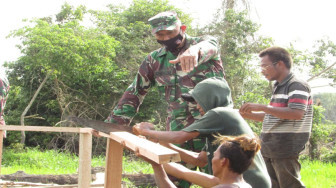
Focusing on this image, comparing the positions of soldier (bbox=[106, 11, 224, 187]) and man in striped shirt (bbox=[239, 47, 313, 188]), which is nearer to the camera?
soldier (bbox=[106, 11, 224, 187])

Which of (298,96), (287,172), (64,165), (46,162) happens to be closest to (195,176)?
(287,172)

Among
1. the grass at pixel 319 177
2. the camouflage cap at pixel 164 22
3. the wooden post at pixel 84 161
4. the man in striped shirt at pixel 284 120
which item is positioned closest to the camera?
the camouflage cap at pixel 164 22

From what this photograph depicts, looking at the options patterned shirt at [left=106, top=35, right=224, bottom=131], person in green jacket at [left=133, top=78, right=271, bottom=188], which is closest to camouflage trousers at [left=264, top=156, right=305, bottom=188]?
patterned shirt at [left=106, top=35, right=224, bottom=131]

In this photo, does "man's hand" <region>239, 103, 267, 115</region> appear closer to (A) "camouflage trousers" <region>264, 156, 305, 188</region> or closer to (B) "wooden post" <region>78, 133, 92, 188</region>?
(A) "camouflage trousers" <region>264, 156, 305, 188</region>

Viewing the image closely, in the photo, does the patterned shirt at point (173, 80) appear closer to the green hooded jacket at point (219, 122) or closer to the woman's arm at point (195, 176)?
the green hooded jacket at point (219, 122)

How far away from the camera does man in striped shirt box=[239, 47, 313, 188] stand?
3.59 metres

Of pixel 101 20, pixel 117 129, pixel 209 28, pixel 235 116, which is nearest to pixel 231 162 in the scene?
pixel 235 116

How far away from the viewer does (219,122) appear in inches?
100

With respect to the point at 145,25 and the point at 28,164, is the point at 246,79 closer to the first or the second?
the point at 145,25

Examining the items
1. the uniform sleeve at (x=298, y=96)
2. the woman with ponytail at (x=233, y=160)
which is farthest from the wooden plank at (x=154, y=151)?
the uniform sleeve at (x=298, y=96)

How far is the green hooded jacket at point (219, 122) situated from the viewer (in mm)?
2508

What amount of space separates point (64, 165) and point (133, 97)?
669 cm

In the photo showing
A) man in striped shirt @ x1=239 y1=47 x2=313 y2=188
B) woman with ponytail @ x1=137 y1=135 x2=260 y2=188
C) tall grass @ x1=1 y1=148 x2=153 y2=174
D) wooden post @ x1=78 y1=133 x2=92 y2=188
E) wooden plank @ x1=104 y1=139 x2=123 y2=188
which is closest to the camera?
woman with ponytail @ x1=137 y1=135 x2=260 y2=188

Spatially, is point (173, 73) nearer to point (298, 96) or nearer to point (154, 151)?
point (298, 96)
